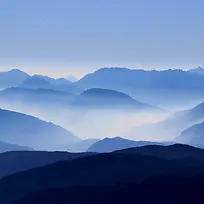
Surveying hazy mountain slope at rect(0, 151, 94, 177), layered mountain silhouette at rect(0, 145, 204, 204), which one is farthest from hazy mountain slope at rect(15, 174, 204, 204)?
hazy mountain slope at rect(0, 151, 94, 177)

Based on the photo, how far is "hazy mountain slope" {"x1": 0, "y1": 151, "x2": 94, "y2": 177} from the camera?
4774 inches

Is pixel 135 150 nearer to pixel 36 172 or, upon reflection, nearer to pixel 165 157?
pixel 165 157

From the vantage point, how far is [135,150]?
107 m

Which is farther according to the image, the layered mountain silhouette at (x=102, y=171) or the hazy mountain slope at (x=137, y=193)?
the layered mountain silhouette at (x=102, y=171)

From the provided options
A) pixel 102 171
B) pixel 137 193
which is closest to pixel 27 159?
pixel 102 171

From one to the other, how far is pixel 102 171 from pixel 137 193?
16.9 metres

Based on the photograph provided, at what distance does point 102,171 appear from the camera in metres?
89.8

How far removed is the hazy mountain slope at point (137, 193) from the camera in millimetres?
71500

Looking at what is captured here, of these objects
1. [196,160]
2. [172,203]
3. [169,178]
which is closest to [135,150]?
[196,160]

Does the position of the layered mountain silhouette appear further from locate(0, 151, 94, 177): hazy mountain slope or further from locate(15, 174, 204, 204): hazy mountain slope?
locate(0, 151, 94, 177): hazy mountain slope

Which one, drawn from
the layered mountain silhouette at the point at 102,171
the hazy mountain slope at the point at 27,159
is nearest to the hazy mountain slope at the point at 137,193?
the layered mountain silhouette at the point at 102,171

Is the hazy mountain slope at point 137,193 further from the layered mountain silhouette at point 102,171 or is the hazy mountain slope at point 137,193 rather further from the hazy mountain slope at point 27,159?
the hazy mountain slope at point 27,159

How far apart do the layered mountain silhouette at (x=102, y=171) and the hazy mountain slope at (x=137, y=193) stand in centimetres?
156

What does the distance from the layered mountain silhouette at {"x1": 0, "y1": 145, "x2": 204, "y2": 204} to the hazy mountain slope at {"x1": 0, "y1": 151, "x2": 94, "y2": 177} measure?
23.6m
